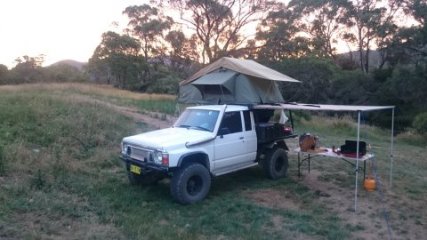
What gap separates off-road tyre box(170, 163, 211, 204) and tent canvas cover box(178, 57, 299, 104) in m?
3.02

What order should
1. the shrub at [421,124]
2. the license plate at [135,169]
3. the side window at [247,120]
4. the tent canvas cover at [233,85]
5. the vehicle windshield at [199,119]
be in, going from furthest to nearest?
the shrub at [421,124] < the tent canvas cover at [233,85] < the side window at [247,120] < the vehicle windshield at [199,119] < the license plate at [135,169]

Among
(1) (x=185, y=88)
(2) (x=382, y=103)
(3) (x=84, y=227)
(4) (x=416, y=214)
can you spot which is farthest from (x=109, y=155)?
(2) (x=382, y=103)

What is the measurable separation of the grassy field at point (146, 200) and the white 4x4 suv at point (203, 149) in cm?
37

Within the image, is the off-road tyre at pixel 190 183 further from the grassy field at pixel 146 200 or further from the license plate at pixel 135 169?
the license plate at pixel 135 169

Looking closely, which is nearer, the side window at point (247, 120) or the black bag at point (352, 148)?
the black bag at point (352, 148)

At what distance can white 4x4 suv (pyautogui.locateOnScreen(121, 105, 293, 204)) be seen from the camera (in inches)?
281

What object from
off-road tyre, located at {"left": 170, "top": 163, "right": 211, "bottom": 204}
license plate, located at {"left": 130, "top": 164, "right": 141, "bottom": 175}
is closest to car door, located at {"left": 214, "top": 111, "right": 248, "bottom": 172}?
off-road tyre, located at {"left": 170, "top": 163, "right": 211, "bottom": 204}

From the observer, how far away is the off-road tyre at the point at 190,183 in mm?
7117

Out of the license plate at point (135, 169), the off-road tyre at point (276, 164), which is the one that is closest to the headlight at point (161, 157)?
the license plate at point (135, 169)

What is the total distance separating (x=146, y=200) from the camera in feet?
24.2

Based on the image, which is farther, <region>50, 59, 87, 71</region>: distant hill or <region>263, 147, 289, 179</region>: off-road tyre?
<region>50, 59, 87, 71</region>: distant hill

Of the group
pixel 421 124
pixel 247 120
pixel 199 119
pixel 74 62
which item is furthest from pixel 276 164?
pixel 74 62

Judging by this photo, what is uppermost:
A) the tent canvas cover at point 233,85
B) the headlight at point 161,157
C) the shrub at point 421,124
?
the tent canvas cover at point 233,85

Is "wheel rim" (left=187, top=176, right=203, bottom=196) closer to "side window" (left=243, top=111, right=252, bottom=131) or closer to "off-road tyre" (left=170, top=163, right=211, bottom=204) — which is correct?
"off-road tyre" (left=170, top=163, right=211, bottom=204)
